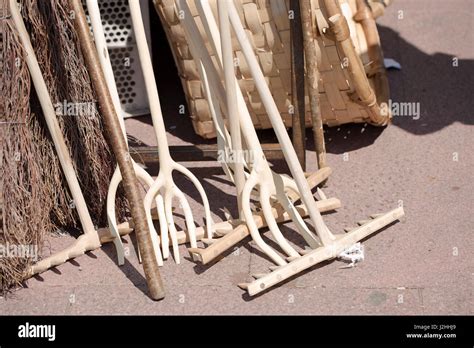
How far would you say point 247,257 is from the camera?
3658 mm

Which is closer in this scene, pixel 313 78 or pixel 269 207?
pixel 269 207

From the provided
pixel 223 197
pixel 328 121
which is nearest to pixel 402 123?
pixel 328 121

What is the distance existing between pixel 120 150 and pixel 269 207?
57 cm

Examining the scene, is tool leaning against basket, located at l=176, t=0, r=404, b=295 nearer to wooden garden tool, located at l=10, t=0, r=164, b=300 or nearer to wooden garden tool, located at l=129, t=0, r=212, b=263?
wooden garden tool, located at l=129, t=0, r=212, b=263

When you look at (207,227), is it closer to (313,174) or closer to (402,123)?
(313,174)

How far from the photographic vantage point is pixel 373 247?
364cm

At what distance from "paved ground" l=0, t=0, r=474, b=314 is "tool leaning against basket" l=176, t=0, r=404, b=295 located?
0.20 feet

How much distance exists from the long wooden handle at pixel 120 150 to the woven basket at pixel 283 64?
576mm

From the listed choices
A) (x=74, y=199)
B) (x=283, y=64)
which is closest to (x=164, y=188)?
(x=74, y=199)

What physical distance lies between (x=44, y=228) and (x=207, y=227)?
0.57 m

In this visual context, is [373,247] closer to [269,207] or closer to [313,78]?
[269,207]

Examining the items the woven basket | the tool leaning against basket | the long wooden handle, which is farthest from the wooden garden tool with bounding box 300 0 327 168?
the long wooden handle

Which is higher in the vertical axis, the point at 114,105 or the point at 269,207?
the point at 114,105

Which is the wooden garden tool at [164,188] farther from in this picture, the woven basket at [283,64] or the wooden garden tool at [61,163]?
the woven basket at [283,64]
